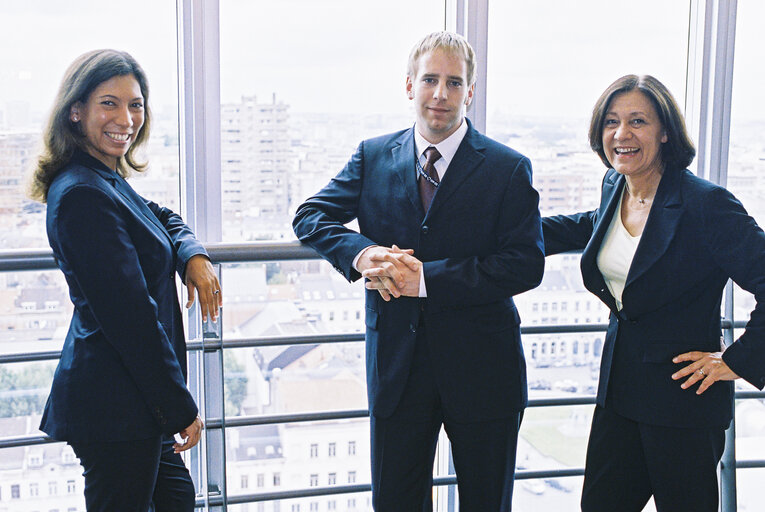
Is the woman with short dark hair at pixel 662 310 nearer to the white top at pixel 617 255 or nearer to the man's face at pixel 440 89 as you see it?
the white top at pixel 617 255

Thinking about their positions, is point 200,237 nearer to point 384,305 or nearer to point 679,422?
point 384,305

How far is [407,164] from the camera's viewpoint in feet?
7.27

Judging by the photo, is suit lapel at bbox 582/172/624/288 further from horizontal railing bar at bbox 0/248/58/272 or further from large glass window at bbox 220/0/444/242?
horizontal railing bar at bbox 0/248/58/272

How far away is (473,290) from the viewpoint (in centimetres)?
207

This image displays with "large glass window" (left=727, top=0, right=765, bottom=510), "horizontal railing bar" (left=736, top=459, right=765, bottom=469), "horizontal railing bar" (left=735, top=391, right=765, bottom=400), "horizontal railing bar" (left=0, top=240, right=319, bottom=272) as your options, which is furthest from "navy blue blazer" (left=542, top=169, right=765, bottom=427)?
"large glass window" (left=727, top=0, right=765, bottom=510)

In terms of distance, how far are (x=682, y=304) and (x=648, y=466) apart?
0.42m

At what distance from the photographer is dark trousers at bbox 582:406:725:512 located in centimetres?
211

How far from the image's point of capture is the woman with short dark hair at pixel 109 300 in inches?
70.9

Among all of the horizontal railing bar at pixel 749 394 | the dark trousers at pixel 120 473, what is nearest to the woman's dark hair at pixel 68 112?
the dark trousers at pixel 120 473

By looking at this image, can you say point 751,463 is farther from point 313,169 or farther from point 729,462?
point 313,169

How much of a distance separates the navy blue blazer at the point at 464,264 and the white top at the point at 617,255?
0.24 m

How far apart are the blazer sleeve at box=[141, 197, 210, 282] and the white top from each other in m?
1.05

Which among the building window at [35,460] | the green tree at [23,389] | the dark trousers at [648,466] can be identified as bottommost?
the building window at [35,460]

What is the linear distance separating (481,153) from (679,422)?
836 millimetres
